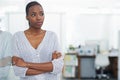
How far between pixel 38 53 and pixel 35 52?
0.07 ft

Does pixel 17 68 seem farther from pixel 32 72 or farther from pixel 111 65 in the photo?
pixel 111 65

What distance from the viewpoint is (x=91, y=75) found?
6461mm

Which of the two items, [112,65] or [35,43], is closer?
[35,43]

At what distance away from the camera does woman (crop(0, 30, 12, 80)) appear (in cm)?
175

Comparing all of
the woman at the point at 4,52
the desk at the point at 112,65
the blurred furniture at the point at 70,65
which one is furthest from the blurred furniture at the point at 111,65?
the woman at the point at 4,52

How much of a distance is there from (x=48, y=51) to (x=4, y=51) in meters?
0.47

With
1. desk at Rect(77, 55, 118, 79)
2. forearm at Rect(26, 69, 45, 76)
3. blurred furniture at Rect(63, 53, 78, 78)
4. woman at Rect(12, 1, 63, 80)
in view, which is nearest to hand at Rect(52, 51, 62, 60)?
woman at Rect(12, 1, 63, 80)

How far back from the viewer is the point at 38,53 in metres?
1.44

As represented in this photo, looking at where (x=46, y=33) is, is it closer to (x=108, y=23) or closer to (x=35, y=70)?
(x=35, y=70)

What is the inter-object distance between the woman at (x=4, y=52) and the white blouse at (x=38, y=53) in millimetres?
288

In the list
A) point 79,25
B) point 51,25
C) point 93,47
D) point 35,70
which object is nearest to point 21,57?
point 35,70

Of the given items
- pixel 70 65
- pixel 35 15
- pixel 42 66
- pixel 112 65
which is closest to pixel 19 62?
pixel 42 66

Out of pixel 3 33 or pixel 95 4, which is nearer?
pixel 3 33

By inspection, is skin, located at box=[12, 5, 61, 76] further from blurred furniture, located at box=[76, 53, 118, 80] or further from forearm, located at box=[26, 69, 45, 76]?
blurred furniture, located at box=[76, 53, 118, 80]
